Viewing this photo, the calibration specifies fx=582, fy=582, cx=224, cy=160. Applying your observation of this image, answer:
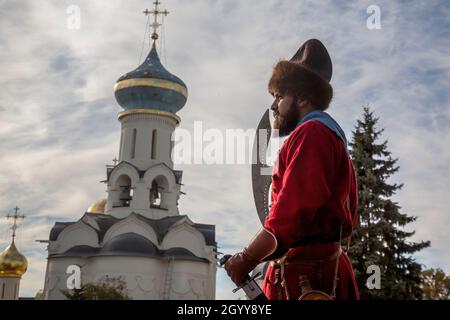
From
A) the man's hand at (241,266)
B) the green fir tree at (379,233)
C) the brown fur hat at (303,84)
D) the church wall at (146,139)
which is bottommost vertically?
the man's hand at (241,266)

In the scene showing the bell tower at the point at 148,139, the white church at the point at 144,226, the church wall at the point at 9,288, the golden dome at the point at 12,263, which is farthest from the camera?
the golden dome at the point at 12,263

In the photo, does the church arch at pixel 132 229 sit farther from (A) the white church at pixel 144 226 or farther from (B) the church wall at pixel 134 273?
(B) the church wall at pixel 134 273

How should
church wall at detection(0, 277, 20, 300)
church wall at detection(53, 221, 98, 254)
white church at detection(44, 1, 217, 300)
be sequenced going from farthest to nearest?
church wall at detection(0, 277, 20, 300) → church wall at detection(53, 221, 98, 254) → white church at detection(44, 1, 217, 300)

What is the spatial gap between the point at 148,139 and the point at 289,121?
26139 mm

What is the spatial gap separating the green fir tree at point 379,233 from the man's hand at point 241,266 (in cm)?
1178

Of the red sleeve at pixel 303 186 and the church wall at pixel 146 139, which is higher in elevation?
the church wall at pixel 146 139

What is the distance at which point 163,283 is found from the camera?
25.0 m

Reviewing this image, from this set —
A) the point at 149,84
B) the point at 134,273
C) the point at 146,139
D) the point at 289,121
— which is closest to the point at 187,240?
the point at 134,273

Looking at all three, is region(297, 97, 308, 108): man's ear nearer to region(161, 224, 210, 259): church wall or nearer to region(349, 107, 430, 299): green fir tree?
region(349, 107, 430, 299): green fir tree

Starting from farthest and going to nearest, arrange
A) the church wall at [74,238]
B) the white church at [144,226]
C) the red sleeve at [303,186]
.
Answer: the church wall at [74,238]
the white church at [144,226]
the red sleeve at [303,186]

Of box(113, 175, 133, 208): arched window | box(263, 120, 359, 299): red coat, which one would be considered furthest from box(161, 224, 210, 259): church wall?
box(263, 120, 359, 299): red coat

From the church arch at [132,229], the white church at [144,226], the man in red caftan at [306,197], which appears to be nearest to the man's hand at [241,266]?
the man in red caftan at [306,197]

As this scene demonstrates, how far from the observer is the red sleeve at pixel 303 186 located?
2.41m

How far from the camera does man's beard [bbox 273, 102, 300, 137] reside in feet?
9.27
